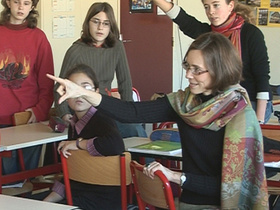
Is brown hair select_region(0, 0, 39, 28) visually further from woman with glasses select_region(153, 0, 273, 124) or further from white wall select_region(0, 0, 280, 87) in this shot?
white wall select_region(0, 0, 280, 87)

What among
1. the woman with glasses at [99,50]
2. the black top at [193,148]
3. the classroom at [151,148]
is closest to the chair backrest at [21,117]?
the classroom at [151,148]

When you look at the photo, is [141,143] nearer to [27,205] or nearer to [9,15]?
[9,15]

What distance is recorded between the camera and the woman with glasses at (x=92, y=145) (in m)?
3.06

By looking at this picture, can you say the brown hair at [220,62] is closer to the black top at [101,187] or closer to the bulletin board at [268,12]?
the black top at [101,187]

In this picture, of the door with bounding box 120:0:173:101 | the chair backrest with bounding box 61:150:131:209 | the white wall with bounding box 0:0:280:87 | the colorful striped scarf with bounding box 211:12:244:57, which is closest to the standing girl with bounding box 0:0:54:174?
the chair backrest with bounding box 61:150:131:209

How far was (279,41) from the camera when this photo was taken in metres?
8.06

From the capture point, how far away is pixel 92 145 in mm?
3043

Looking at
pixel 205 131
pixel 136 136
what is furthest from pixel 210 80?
pixel 136 136

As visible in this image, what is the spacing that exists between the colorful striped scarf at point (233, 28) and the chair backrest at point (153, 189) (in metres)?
1.21

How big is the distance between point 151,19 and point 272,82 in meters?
1.83

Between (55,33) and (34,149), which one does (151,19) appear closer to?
(55,33)

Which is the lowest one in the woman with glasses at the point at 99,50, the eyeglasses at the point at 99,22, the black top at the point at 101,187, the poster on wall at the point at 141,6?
the black top at the point at 101,187

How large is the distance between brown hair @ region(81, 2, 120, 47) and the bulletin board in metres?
4.39

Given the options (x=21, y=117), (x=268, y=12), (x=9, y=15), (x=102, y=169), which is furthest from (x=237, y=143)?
(x=268, y=12)
